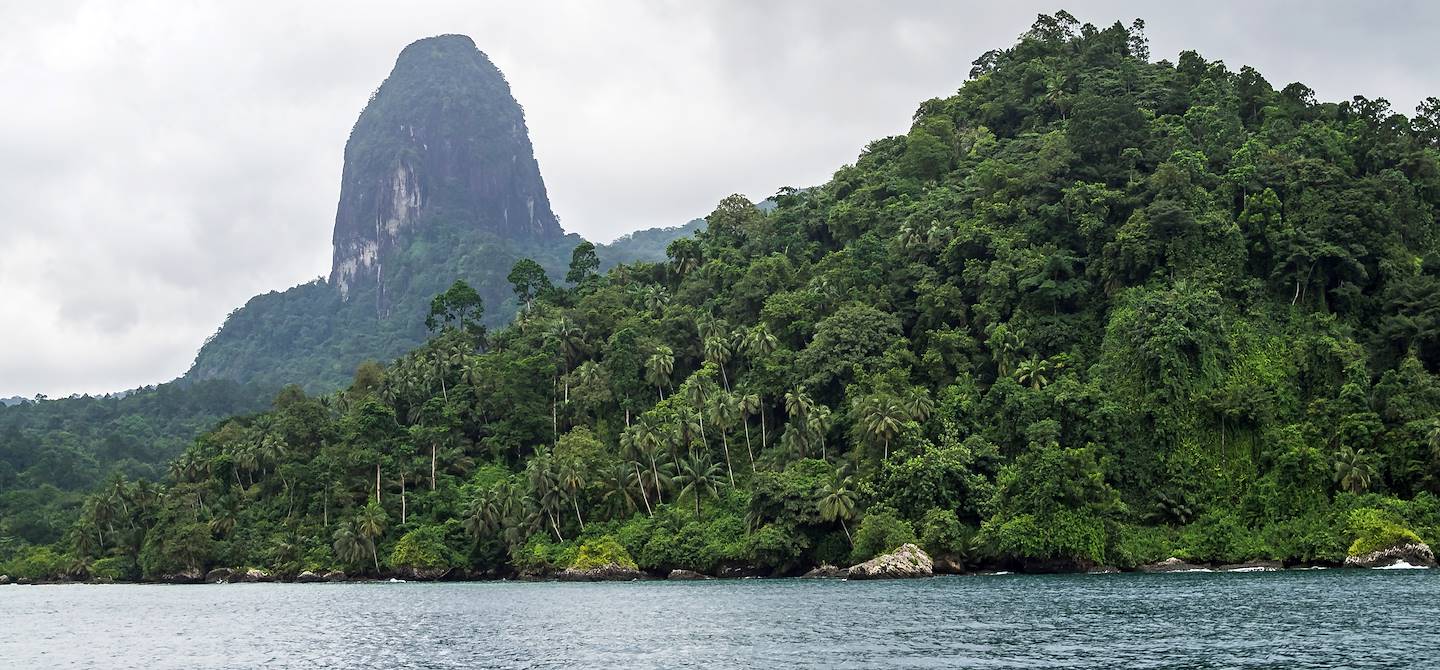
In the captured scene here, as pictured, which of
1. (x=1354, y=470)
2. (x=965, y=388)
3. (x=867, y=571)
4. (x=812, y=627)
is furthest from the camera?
(x=965, y=388)

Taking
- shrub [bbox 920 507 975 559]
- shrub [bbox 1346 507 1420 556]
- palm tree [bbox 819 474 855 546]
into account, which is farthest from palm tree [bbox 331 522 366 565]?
shrub [bbox 1346 507 1420 556]

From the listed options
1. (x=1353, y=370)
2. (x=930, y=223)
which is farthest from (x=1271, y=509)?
(x=930, y=223)

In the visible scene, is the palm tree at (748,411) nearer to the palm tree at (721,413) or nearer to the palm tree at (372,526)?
the palm tree at (721,413)

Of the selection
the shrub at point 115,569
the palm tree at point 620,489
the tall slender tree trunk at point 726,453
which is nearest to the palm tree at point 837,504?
the tall slender tree trunk at point 726,453

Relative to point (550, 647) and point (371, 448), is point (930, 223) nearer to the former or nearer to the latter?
point (371, 448)

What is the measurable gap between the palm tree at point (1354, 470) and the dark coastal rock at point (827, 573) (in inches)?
1419

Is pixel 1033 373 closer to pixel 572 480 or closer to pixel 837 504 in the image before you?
pixel 837 504

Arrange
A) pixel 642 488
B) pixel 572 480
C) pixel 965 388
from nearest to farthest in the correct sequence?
pixel 965 388
pixel 572 480
pixel 642 488

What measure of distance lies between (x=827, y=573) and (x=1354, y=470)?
38.6m

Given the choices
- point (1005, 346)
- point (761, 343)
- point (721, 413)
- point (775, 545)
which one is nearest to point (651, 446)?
point (721, 413)

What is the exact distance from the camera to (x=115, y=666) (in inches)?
1825

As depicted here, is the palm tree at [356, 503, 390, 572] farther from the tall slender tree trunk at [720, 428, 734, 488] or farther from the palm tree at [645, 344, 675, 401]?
the tall slender tree trunk at [720, 428, 734, 488]

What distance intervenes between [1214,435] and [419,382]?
276 ft

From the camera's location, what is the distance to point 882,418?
93938mm
